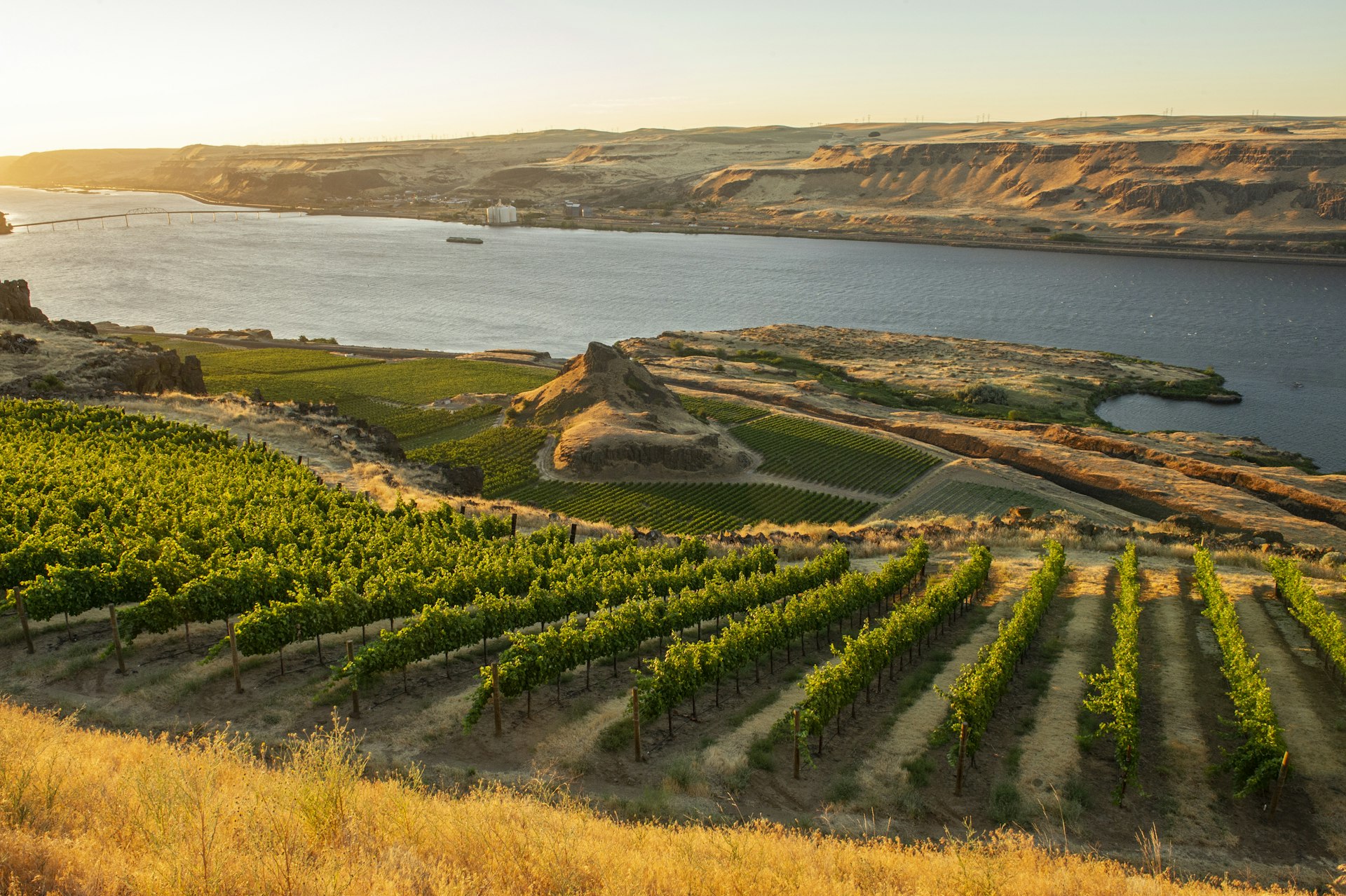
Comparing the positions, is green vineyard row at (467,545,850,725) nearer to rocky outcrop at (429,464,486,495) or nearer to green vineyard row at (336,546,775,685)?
green vineyard row at (336,546,775,685)

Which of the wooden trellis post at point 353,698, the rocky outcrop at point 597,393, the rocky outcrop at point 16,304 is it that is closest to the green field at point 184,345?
the rocky outcrop at point 16,304

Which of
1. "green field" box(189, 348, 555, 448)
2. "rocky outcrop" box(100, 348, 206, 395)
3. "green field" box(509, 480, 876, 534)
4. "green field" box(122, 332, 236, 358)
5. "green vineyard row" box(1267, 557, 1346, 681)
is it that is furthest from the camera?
"green field" box(122, 332, 236, 358)

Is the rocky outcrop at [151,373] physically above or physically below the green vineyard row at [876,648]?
above

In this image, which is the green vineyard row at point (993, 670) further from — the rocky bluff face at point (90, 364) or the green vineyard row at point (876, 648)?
the rocky bluff face at point (90, 364)

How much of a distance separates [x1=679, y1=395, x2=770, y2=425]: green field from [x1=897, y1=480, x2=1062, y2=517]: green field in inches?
958

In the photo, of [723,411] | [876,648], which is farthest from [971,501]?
[876,648]

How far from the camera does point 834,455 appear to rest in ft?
250

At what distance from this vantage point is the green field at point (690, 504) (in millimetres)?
62219

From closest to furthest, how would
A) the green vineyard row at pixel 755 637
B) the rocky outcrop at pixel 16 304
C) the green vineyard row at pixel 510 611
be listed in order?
the green vineyard row at pixel 755 637 → the green vineyard row at pixel 510 611 → the rocky outcrop at pixel 16 304

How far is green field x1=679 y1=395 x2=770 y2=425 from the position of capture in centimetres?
8762

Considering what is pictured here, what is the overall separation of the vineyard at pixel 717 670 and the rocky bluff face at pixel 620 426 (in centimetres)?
3046

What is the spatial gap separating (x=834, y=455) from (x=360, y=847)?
65041mm

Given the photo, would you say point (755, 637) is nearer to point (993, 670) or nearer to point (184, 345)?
point (993, 670)

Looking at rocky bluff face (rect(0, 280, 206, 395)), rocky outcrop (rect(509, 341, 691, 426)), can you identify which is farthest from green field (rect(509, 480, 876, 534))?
rocky bluff face (rect(0, 280, 206, 395))
